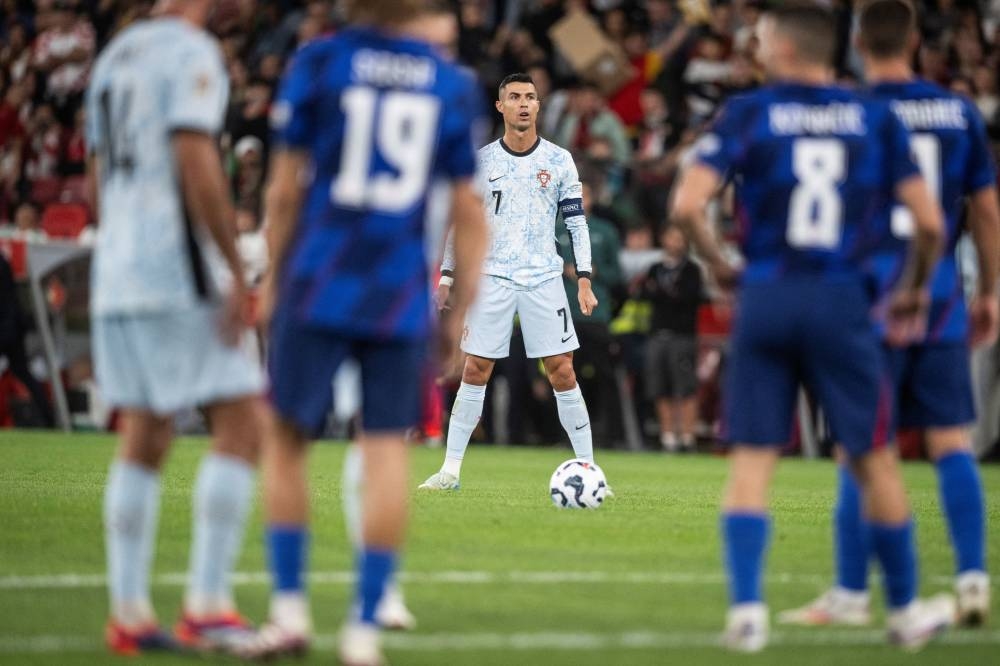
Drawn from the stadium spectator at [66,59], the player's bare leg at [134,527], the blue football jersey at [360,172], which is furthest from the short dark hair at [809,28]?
the stadium spectator at [66,59]

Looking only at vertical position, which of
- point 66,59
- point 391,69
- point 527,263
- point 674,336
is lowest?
point 674,336

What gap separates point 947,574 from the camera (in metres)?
9.00

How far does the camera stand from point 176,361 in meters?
6.24

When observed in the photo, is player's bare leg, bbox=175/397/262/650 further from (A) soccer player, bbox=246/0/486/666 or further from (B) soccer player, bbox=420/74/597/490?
(B) soccer player, bbox=420/74/597/490

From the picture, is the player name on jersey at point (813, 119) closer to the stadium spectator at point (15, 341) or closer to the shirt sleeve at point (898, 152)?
the shirt sleeve at point (898, 152)

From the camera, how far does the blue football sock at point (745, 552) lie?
20.9 feet

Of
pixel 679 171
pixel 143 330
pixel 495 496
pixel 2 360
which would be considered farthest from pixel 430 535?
pixel 2 360

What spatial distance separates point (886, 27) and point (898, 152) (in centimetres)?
91

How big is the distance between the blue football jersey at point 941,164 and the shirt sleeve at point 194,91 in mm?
2883

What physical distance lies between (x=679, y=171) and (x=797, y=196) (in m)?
14.6

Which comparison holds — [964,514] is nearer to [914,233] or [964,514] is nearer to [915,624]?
[915,624]

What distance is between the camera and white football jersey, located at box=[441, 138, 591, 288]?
1313 centimetres

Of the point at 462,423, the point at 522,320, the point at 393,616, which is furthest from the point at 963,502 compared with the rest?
the point at 462,423

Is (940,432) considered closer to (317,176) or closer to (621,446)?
(317,176)
